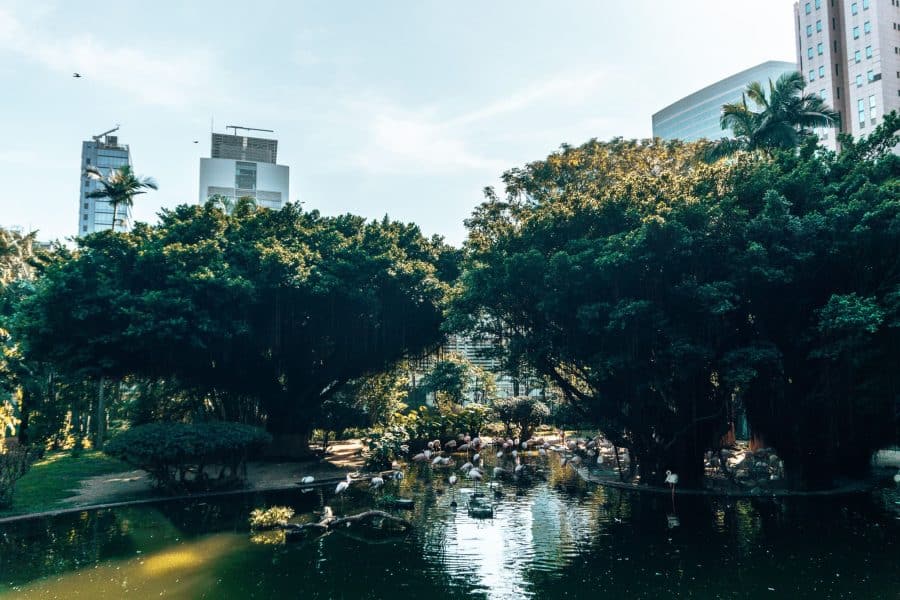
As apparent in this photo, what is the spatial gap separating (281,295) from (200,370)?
5046 millimetres

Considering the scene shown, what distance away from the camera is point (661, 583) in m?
12.9

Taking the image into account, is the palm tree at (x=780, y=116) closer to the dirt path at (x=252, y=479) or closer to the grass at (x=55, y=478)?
the dirt path at (x=252, y=479)

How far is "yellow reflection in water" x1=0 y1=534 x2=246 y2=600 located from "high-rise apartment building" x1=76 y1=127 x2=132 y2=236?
4279 inches

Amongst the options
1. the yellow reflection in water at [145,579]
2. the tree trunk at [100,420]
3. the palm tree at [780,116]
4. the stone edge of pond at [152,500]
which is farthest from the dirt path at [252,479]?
the palm tree at [780,116]

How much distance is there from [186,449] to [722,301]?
18.1m

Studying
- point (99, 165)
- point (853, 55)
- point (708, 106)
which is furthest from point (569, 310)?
point (708, 106)

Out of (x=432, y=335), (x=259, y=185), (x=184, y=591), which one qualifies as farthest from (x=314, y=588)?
(x=259, y=185)

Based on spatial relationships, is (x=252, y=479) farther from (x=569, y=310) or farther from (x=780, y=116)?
(x=780, y=116)

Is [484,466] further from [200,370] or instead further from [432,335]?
[200,370]

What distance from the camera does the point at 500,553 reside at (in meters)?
15.0

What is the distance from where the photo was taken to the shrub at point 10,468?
19.4 metres

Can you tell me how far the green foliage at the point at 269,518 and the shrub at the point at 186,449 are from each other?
489cm

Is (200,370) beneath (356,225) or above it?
beneath

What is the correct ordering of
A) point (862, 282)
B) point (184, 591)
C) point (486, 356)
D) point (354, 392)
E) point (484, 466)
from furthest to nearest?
point (354, 392), point (484, 466), point (486, 356), point (862, 282), point (184, 591)
